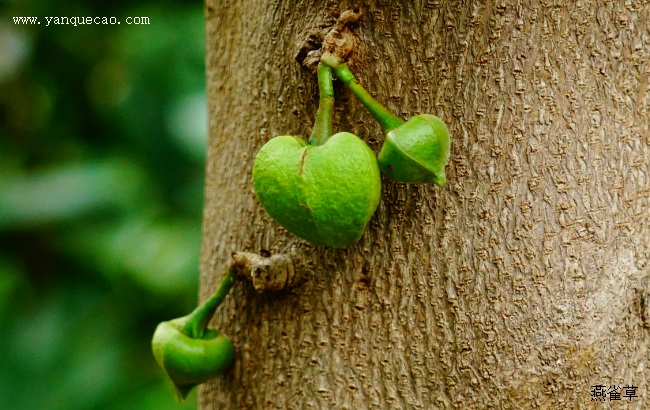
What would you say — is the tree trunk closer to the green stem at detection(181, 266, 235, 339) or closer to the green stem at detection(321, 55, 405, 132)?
the green stem at detection(321, 55, 405, 132)

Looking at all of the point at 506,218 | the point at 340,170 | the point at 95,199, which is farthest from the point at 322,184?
the point at 95,199

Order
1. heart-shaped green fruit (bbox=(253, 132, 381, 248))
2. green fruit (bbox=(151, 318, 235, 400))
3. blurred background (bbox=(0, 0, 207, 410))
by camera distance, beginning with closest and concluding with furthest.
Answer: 1. heart-shaped green fruit (bbox=(253, 132, 381, 248))
2. green fruit (bbox=(151, 318, 235, 400))
3. blurred background (bbox=(0, 0, 207, 410))

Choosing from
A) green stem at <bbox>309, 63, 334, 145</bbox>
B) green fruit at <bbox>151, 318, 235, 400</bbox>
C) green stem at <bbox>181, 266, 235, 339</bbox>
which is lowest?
green fruit at <bbox>151, 318, 235, 400</bbox>

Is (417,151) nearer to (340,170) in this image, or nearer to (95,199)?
(340,170)

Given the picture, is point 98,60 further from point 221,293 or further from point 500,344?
point 500,344

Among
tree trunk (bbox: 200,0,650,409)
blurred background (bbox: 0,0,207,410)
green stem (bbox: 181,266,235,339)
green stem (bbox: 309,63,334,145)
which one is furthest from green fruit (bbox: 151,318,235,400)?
blurred background (bbox: 0,0,207,410)

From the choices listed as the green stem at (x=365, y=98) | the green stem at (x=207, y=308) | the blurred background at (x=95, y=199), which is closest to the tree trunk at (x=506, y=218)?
the green stem at (x=365, y=98)

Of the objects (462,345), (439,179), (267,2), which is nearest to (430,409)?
(462,345)

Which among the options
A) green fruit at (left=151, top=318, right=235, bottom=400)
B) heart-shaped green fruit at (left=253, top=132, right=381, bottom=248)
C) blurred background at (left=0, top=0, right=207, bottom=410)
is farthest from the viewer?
blurred background at (left=0, top=0, right=207, bottom=410)
